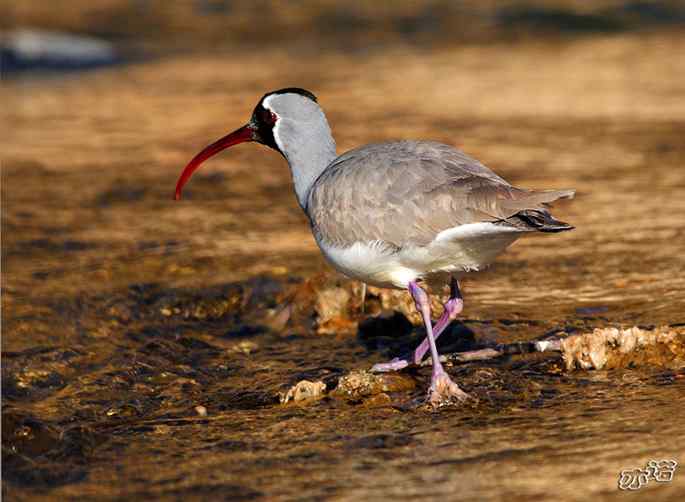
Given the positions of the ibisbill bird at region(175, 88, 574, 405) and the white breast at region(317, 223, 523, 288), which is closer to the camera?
the ibisbill bird at region(175, 88, 574, 405)

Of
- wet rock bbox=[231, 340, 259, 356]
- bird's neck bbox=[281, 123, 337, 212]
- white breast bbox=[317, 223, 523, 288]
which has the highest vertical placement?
bird's neck bbox=[281, 123, 337, 212]

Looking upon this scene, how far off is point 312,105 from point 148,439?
7.91 ft

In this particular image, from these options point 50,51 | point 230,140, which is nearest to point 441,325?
point 230,140

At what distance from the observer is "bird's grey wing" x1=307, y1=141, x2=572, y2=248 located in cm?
621

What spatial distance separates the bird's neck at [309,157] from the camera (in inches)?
289

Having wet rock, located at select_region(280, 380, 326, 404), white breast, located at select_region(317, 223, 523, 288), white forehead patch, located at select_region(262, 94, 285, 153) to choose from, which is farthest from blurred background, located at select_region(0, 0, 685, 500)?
white forehead patch, located at select_region(262, 94, 285, 153)

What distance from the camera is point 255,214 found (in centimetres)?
1055

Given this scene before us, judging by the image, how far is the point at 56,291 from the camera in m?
8.82

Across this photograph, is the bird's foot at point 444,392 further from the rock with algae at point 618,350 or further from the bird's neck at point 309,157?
the bird's neck at point 309,157

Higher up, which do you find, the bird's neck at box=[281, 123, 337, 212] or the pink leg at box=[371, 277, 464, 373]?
the bird's neck at box=[281, 123, 337, 212]

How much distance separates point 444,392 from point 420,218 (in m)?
0.92

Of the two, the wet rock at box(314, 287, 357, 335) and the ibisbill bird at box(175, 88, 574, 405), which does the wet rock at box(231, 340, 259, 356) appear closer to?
the wet rock at box(314, 287, 357, 335)

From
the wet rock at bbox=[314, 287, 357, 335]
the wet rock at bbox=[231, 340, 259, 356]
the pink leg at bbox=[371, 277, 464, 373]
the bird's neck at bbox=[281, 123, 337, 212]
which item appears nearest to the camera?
the pink leg at bbox=[371, 277, 464, 373]

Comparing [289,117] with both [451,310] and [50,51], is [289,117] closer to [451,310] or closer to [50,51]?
[451,310]
